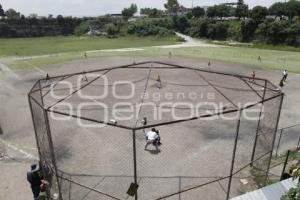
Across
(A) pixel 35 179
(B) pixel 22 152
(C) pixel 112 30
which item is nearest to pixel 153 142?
(A) pixel 35 179

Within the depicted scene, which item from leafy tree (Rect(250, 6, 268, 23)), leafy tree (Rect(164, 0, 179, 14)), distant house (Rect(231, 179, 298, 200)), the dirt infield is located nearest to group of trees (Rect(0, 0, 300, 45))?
leafy tree (Rect(250, 6, 268, 23))

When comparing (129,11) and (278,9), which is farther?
(129,11)

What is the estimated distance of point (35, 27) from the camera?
94312mm

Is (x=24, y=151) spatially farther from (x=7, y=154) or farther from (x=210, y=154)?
(x=210, y=154)

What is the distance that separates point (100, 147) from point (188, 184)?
4802 millimetres

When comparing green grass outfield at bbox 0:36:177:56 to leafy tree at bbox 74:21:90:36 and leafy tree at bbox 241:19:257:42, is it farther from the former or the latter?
leafy tree at bbox 74:21:90:36

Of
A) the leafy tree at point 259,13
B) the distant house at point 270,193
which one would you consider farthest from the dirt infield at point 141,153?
the leafy tree at point 259,13

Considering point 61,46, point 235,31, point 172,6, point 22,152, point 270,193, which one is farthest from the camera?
point 172,6

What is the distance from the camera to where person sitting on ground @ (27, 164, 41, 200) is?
30.0 ft

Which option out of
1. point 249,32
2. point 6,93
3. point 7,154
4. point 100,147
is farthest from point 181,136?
point 249,32

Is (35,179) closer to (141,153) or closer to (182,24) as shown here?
(141,153)

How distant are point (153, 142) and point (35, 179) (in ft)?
17.3

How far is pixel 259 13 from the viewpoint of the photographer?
7150 cm

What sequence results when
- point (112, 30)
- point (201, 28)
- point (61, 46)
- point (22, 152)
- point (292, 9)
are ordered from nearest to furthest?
point (22, 152) → point (61, 46) → point (292, 9) → point (201, 28) → point (112, 30)
